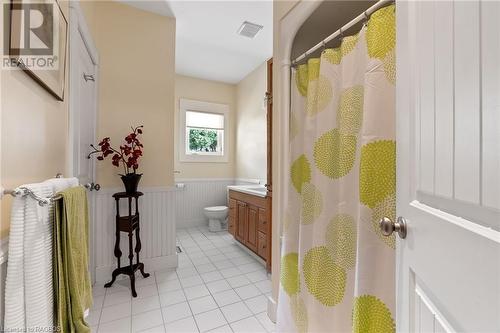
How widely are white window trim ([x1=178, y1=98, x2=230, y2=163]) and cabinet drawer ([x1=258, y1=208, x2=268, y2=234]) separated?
1.96m

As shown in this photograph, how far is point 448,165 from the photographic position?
503mm

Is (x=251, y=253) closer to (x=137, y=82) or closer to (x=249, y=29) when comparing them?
(x=137, y=82)

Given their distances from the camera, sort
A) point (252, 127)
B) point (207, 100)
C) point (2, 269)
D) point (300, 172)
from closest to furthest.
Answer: point (2, 269) < point (300, 172) < point (252, 127) < point (207, 100)

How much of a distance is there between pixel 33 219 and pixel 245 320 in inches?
59.2

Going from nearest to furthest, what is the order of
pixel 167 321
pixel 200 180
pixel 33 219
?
pixel 33 219 < pixel 167 321 < pixel 200 180

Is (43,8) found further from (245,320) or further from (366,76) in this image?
(245,320)

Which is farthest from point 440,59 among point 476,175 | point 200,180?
point 200,180

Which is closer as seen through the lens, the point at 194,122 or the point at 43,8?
the point at 43,8

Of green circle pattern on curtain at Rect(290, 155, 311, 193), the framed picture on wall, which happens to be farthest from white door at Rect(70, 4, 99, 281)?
green circle pattern on curtain at Rect(290, 155, 311, 193)

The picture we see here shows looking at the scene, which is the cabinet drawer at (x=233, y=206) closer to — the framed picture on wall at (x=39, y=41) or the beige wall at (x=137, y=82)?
the beige wall at (x=137, y=82)

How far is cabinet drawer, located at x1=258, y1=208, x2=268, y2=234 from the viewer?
253 cm

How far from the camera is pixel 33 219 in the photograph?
709 millimetres

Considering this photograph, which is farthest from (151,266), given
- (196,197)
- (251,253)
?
(196,197)

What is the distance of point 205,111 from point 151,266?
2.72m
